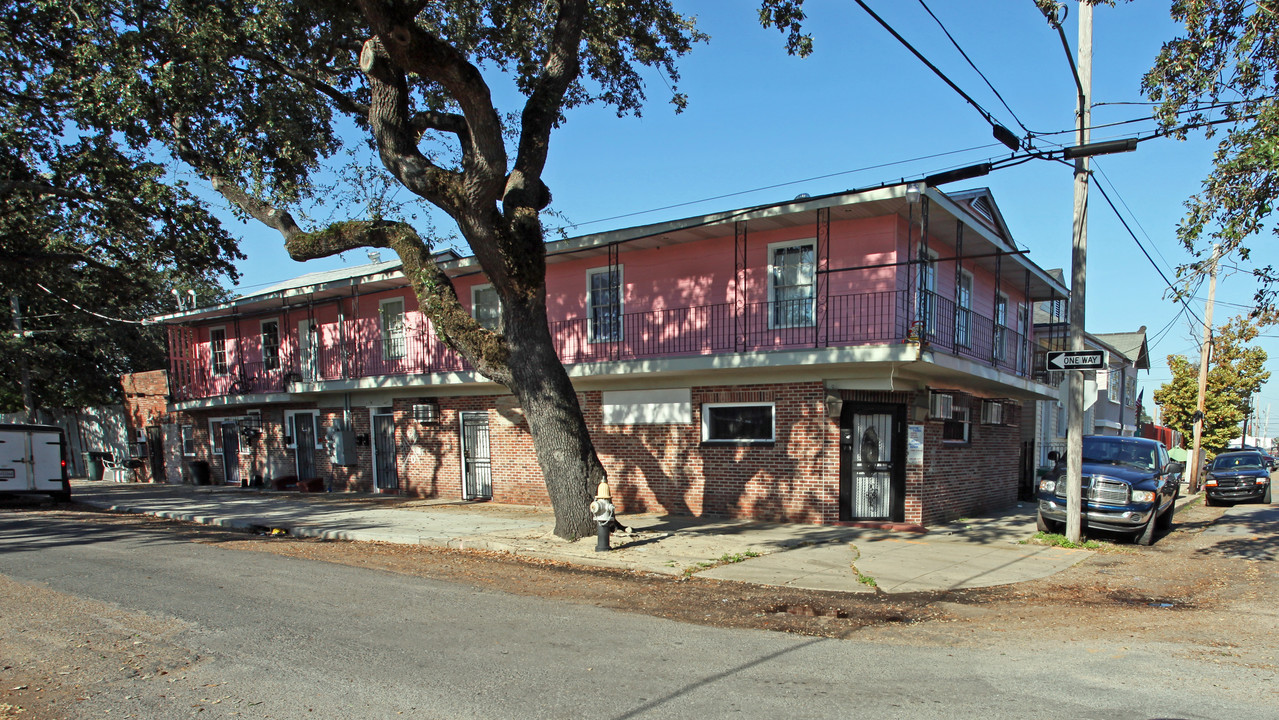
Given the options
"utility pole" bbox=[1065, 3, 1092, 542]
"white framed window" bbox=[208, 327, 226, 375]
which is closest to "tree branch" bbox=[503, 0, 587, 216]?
"utility pole" bbox=[1065, 3, 1092, 542]

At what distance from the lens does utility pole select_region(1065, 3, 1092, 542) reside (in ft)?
37.6

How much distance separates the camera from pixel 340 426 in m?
20.8

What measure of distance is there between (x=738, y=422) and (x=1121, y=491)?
6.15 metres

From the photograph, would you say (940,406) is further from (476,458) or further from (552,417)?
(476,458)

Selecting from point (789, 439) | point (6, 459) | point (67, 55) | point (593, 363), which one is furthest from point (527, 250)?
point (6, 459)

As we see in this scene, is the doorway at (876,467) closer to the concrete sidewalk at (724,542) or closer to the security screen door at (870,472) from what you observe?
the security screen door at (870,472)

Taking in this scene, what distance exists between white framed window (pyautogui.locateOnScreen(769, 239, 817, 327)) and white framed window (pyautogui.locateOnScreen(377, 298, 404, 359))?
10114mm

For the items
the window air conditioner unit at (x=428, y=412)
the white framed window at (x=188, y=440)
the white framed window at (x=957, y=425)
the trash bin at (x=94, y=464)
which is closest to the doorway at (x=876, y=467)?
the white framed window at (x=957, y=425)

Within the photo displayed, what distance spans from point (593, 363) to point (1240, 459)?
1961 centimetres

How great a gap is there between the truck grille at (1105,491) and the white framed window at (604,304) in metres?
8.71

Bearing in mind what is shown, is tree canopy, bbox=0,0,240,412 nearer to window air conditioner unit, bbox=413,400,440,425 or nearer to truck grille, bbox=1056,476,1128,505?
window air conditioner unit, bbox=413,400,440,425

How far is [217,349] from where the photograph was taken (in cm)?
2484

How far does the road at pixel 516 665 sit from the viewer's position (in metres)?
4.67

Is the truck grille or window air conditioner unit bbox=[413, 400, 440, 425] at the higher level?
window air conditioner unit bbox=[413, 400, 440, 425]
